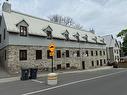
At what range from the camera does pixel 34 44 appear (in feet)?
91.6

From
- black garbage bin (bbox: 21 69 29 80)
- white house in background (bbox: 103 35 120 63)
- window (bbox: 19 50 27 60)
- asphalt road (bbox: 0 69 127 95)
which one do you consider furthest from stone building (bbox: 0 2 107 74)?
white house in background (bbox: 103 35 120 63)

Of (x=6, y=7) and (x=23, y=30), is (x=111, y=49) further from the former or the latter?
(x=6, y=7)

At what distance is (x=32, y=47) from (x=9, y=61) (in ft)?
16.2

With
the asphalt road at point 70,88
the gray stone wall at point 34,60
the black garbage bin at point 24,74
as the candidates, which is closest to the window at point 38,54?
the gray stone wall at point 34,60

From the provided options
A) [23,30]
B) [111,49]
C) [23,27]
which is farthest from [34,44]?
[111,49]

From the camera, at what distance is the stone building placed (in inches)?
977

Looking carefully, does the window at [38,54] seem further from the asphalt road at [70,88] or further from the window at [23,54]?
the asphalt road at [70,88]

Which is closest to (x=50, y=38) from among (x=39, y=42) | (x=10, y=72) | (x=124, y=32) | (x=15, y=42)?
(x=39, y=42)

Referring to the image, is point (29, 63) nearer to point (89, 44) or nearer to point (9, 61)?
point (9, 61)

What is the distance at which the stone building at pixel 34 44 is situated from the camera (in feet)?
81.4

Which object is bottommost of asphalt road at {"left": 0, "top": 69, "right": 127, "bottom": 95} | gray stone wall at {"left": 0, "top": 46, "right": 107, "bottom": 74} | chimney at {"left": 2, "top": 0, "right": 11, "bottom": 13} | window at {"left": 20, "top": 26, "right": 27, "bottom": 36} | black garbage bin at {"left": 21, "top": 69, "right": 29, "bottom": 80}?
asphalt road at {"left": 0, "top": 69, "right": 127, "bottom": 95}

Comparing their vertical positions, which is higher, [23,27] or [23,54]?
[23,27]

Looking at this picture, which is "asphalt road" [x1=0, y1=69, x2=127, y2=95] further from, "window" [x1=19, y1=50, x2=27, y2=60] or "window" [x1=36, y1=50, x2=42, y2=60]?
"window" [x1=36, y1=50, x2=42, y2=60]

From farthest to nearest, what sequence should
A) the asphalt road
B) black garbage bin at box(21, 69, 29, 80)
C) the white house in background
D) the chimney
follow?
1. the white house in background
2. the chimney
3. black garbage bin at box(21, 69, 29, 80)
4. the asphalt road
